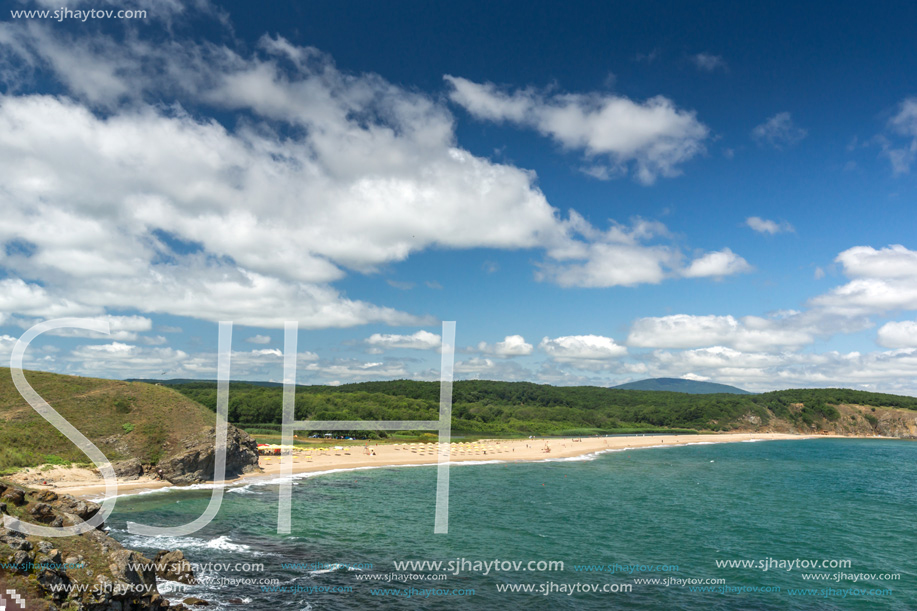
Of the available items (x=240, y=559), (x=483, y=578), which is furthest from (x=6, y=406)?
(x=483, y=578)

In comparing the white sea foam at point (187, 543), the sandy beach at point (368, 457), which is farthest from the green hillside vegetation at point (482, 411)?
the white sea foam at point (187, 543)

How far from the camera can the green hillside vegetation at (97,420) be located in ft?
146

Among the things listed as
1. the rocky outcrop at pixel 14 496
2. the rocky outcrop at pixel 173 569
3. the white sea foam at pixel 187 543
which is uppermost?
the rocky outcrop at pixel 14 496

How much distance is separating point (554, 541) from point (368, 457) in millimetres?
50153

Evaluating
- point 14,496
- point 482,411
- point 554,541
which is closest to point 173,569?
point 14,496

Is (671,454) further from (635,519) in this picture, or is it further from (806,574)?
(806,574)

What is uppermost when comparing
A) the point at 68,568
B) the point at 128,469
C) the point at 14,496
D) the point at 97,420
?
the point at 14,496

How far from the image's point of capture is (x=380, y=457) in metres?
78.7

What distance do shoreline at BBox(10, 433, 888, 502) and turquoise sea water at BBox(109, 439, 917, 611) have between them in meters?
4.39

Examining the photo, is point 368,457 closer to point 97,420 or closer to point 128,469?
point 128,469

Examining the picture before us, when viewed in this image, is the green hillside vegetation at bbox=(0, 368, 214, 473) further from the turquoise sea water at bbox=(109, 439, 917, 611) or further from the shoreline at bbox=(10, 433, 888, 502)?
the turquoise sea water at bbox=(109, 439, 917, 611)

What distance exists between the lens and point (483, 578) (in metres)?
25.8

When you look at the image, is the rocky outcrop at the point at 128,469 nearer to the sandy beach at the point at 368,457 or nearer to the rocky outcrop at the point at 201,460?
the sandy beach at the point at 368,457

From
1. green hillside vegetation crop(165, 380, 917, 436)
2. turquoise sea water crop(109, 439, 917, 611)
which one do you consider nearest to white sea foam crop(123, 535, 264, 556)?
turquoise sea water crop(109, 439, 917, 611)
